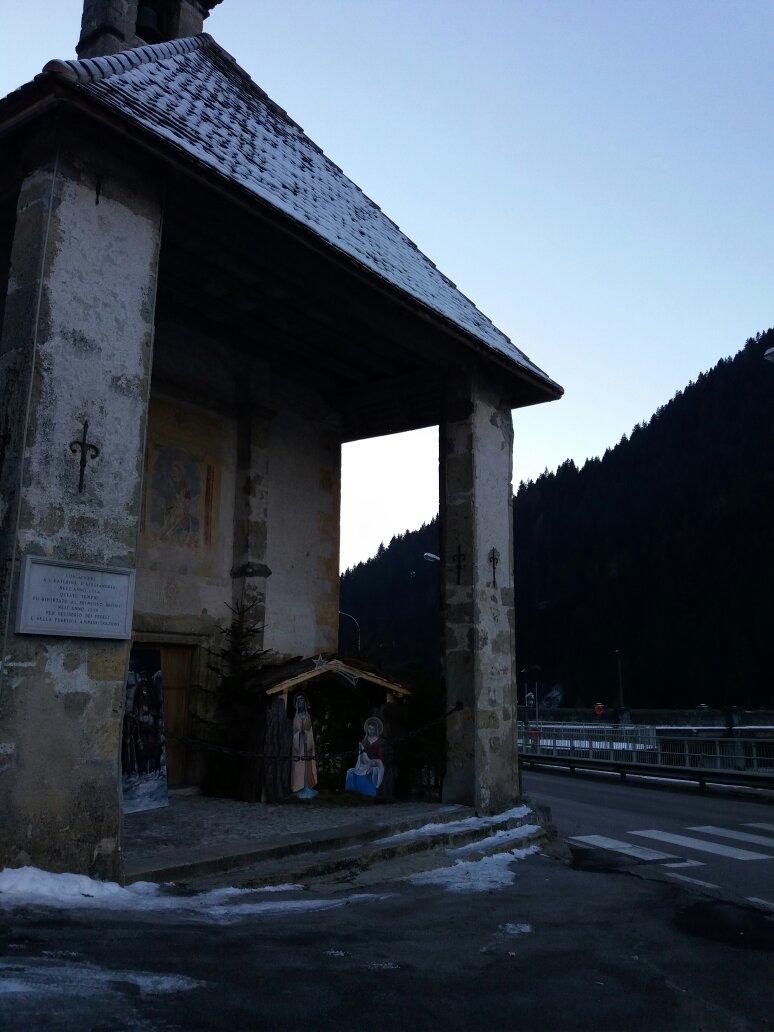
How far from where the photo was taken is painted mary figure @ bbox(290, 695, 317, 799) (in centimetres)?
1129

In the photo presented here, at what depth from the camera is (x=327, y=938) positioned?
543cm

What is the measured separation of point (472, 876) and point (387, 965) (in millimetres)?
3323

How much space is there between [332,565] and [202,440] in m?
3.30

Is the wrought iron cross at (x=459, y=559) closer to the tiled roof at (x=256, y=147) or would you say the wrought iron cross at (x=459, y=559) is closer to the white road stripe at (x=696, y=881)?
the tiled roof at (x=256, y=147)

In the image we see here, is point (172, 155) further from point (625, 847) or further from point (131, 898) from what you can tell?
point (625, 847)

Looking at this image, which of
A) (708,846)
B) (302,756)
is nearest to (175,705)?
(302,756)

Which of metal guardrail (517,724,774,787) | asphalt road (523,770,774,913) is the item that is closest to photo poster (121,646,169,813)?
asphalt road (523,770,774,913)

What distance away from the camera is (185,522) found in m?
12.5

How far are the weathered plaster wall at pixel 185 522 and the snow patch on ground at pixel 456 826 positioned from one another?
14.8ft

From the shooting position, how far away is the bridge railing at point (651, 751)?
19.5 meters

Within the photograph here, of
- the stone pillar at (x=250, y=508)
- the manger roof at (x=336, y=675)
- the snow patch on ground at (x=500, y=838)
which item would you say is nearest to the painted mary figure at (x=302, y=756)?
the manger roof at (x=336, y=675)

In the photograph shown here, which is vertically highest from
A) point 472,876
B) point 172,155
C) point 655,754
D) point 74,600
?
point 172,155

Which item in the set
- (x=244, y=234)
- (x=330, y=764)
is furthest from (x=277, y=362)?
(x=330, y=764)

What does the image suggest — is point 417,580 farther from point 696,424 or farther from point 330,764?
point 330,764
